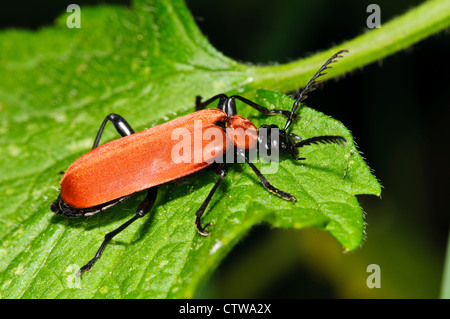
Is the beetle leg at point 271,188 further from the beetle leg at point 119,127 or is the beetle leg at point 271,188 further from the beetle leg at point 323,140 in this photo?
the beetle leg at point 119,127

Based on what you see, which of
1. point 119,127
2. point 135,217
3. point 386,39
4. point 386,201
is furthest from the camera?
point 386,201

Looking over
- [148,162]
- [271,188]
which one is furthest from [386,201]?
[148,162]

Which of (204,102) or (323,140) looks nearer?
(323,140)

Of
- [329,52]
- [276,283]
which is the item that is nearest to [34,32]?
[329,52]

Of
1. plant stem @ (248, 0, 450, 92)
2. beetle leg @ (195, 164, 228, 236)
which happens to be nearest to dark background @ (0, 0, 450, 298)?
plant stem @ (248, 0, 450, 92)

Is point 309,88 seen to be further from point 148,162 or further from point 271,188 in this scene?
point 148,162

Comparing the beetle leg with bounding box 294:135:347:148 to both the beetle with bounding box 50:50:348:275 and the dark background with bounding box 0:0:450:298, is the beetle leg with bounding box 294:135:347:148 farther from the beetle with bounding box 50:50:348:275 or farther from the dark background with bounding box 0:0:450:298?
the dark background with bounding box 0:0:450:298

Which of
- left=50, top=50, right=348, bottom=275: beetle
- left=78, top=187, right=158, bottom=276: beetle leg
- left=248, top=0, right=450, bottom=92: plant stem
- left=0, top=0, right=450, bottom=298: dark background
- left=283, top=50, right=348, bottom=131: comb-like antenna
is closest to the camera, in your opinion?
left=78, top=187, right=158, bottom=276: beetle leg
